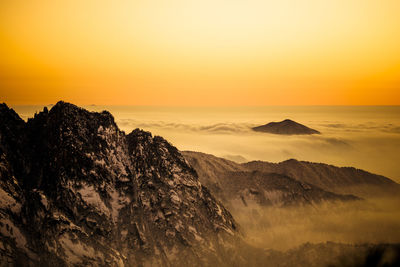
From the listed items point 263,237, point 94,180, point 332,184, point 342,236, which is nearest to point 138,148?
point 94,180

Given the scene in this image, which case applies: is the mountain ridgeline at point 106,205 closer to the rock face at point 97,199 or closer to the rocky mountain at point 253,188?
the rock face at point 97,199

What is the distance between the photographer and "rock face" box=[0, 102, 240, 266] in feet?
207

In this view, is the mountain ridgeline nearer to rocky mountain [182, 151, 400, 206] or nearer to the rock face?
the rock face

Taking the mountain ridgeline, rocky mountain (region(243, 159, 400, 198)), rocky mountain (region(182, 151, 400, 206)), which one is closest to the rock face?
the mountain ridgeline

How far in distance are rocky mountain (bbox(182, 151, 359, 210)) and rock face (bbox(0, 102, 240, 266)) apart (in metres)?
39.8

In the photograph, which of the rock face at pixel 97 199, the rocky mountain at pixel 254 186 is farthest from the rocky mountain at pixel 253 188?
the rock face at pixel 97 199

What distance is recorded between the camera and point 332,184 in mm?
188875

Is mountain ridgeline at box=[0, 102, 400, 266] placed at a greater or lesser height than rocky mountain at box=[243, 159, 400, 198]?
greater

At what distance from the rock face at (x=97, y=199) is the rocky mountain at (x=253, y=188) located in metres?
39.8

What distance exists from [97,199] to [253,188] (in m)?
89.1

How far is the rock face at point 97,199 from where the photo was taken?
2483 inches

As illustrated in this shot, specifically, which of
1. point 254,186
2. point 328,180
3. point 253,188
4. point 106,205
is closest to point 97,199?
point 106,205

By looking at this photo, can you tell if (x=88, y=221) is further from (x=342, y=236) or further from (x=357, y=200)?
(x=357, y=200)

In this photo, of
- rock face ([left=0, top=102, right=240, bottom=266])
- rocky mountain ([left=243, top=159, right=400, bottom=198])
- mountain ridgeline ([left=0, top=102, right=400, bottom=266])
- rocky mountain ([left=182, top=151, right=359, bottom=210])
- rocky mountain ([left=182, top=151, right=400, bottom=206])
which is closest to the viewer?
rock face ([left=0, top=102, right=240, bottom=266])
